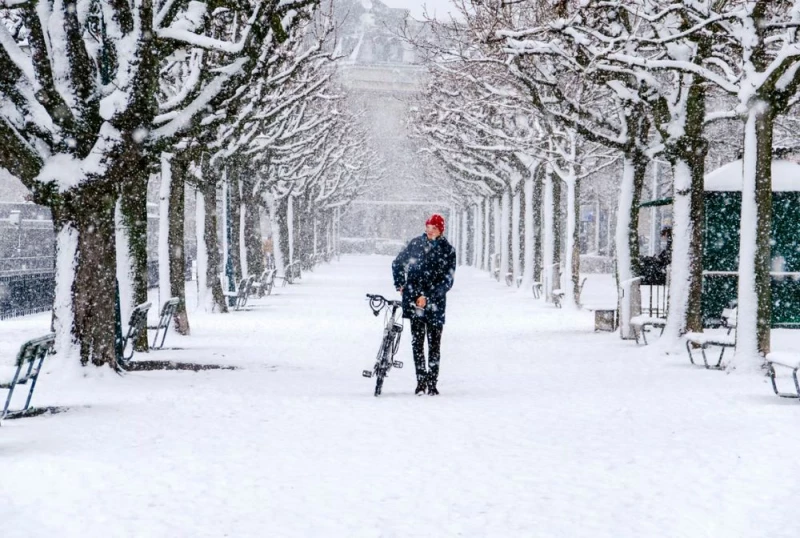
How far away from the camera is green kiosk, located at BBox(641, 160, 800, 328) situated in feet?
67.9

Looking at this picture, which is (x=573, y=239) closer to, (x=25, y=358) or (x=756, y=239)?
(x=756, y=239)

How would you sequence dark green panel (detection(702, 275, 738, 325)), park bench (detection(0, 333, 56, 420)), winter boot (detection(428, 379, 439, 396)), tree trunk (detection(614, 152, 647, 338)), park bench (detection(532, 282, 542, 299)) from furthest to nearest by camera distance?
park bench (detection(532, 282, 542, 299)), dark green panel (detection(702, 275, 738, 325)), tree trunk (detection(614, 152, 647, 338)), winter boot (detection(428, 379, 439, 396)), park bench (detection(0, 333, 56, 420))

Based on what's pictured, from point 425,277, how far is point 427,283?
0.21ft

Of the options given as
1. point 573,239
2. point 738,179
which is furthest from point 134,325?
point 573,239

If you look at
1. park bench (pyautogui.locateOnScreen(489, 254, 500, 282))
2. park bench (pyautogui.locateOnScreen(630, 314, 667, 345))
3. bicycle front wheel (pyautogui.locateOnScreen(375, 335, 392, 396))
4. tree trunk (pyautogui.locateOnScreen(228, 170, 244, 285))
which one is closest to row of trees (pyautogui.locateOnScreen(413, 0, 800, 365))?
park bench (pyautogui.locateOnScreen(630, 314, 667, 345))

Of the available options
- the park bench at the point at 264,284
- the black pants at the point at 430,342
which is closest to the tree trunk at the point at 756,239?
the black pants at the point at 430,342

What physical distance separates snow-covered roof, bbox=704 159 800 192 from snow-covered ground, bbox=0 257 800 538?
6.12m

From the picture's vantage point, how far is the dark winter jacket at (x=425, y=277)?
1129 centimetres

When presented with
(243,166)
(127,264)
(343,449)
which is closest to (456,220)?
(243,166)

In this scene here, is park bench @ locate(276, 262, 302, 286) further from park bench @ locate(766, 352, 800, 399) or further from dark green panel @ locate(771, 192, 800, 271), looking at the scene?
park bench @ locate(766, 352, 800, 399)

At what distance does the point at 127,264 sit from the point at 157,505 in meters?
9.59

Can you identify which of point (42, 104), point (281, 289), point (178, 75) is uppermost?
point (178, 75)

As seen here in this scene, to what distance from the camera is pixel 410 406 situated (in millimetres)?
10781

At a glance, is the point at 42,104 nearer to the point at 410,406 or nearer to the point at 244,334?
the point at 410,406
